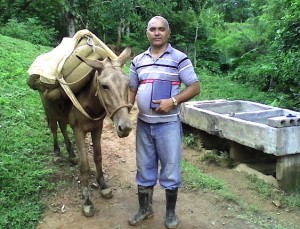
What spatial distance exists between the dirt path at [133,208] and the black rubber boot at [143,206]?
0.06 meters

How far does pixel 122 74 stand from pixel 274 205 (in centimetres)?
304

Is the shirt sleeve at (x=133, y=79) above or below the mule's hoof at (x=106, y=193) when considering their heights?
above

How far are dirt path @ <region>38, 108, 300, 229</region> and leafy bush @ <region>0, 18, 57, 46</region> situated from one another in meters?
10.5

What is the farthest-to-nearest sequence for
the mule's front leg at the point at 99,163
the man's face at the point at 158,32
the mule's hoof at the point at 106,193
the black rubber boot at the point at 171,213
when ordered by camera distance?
the mule's hoof at the point at 106,193
the mule's front leg at the point at 99,163
the black rubber boot at the point at 171,213
the man's face at the point at 158,32

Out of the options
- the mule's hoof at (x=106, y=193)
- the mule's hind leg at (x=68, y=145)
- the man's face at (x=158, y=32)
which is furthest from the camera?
the mule's hind leg at (x=68, y=145)

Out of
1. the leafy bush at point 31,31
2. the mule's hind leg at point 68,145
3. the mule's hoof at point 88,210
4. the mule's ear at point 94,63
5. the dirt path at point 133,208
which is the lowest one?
the dirt path at point 133,208

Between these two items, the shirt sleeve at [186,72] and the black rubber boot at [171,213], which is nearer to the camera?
the shirt sleeve at [186,72]

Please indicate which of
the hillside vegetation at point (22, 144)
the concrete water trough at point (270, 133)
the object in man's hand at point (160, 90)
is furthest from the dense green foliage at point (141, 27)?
the object in man's hand at point (160, 90)

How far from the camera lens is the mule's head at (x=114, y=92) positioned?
350 cm

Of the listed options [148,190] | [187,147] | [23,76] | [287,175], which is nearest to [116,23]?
[23,76]

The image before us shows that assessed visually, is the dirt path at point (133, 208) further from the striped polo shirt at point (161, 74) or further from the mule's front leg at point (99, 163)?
the striped polo shirt at point (161, 74)

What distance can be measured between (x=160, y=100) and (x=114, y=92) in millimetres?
414

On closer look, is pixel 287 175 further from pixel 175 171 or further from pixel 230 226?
pixel 175 171

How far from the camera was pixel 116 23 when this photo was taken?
16828 mm
